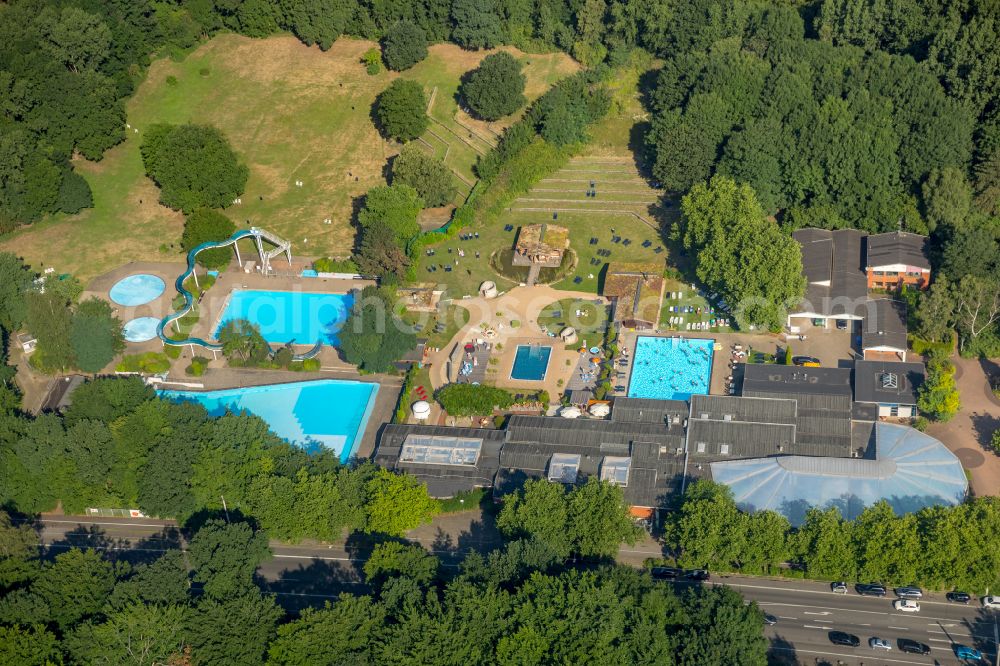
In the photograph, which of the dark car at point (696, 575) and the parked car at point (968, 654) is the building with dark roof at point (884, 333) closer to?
the dark car at point (696, 575)

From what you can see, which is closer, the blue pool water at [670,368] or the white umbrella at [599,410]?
the white umbrella at [599,410]

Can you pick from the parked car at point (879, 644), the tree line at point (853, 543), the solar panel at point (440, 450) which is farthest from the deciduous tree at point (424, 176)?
the parked car at point (879, 644)

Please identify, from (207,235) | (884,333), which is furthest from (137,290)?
(884,333)

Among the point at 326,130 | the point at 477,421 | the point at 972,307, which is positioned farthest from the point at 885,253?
the point at 326,130

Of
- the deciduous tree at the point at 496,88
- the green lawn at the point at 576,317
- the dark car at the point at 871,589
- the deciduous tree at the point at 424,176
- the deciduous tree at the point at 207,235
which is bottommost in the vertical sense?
the dark car at the point at 871,589

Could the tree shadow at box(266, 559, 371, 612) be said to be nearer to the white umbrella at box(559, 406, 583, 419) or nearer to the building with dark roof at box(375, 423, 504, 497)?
the building with dark roof at box(375, 423, 504, 497)

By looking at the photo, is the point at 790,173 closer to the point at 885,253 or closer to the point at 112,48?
the point at 885,253

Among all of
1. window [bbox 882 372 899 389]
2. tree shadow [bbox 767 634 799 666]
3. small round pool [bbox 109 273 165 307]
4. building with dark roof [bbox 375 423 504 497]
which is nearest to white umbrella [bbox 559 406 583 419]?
building with dark roof [bbox 375 423 504 497]
